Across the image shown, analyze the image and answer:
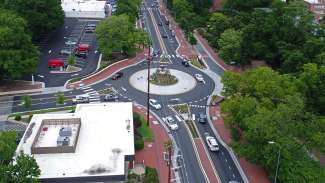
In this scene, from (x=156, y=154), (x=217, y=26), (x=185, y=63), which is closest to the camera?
(x=156, y=154)

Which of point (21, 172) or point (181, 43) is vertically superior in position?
point (21, 172)

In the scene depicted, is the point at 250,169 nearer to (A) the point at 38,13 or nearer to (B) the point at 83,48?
(B) the point at 83,48

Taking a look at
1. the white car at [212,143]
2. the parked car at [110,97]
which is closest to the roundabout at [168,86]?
the parked car at [110,97]

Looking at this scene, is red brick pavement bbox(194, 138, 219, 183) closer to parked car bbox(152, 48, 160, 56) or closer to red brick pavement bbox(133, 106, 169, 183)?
red brick pavement bbox(133, 106, 169, 183)

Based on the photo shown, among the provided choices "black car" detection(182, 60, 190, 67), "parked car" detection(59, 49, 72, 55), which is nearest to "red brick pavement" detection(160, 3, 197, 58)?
"black car" detection(182, 60, 190, 67)

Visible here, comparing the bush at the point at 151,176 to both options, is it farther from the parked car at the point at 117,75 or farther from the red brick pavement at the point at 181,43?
the red brick pavement at the point at 181,43

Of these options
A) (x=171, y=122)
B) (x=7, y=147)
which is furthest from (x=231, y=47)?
(x=7, y=147)

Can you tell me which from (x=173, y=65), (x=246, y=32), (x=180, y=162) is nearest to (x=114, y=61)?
(x=173, y=65)
